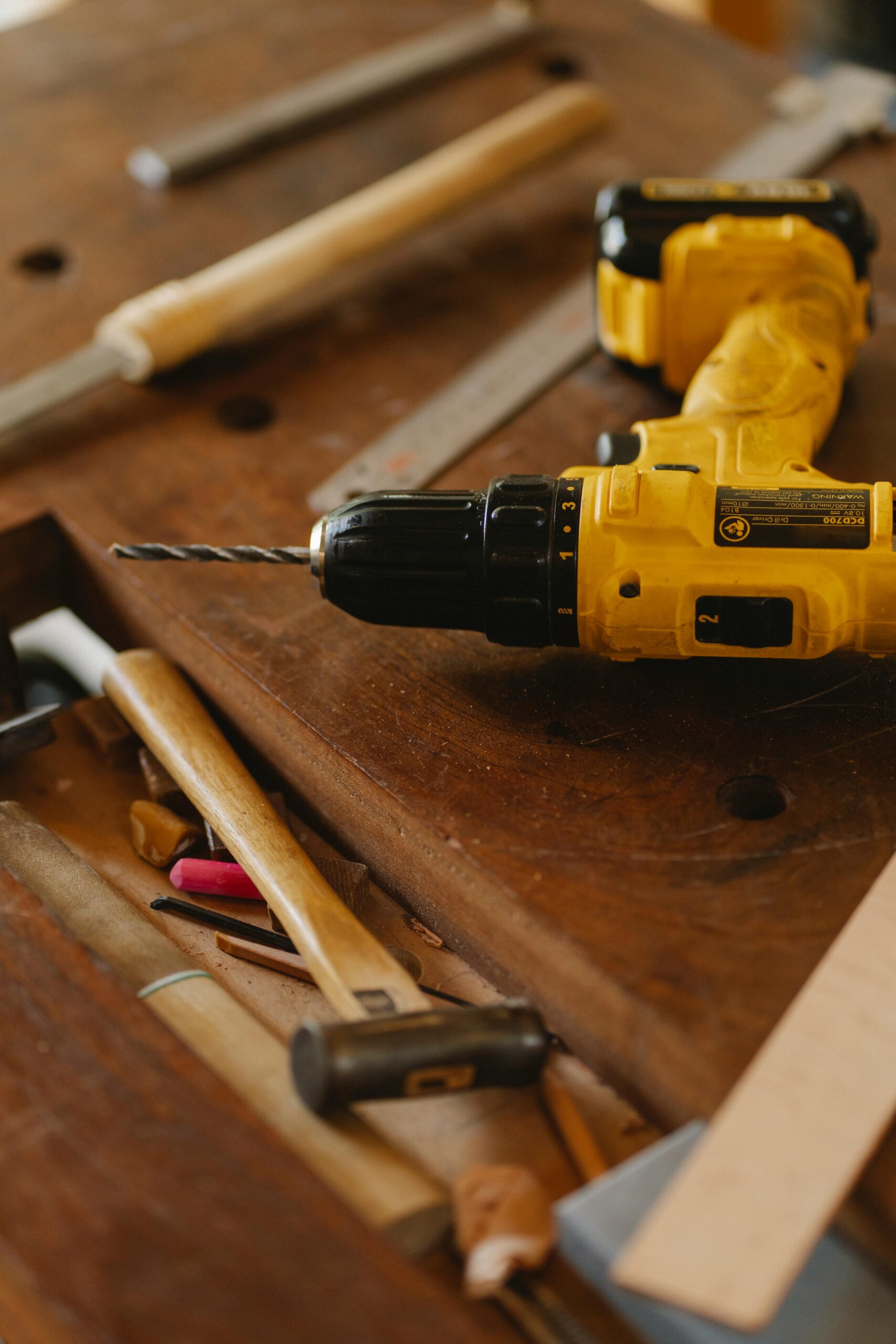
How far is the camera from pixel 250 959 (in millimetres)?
922

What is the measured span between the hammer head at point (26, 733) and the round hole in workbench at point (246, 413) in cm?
42

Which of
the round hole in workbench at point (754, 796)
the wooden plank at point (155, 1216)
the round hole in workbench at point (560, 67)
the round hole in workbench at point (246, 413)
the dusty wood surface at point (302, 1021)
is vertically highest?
the round hole in workbench at point (560, 67)

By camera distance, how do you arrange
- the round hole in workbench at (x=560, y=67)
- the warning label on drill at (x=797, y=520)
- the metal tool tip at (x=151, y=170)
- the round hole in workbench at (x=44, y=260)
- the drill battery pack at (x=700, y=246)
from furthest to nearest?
the round hole in workbench at (x=560, y=67), the metal tool tip at (x=151, y=170), the round hole in workbench at (x=44, y=260), the drill battery pack at (x=700, y=246), the warning label on drill at (x=797, y=520)

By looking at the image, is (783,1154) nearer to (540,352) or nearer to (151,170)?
(540,352)

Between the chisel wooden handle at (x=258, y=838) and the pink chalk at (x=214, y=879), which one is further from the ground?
the chisel wooden handle at (x=258, y=838)

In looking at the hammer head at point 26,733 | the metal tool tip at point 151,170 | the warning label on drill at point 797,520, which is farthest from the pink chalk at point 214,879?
the metal tool tip at point 151,170

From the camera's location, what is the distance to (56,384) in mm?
1292

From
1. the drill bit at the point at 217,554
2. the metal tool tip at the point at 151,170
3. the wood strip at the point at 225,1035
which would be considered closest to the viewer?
the wood strip at the point at 225,1035

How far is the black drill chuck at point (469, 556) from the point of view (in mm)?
898

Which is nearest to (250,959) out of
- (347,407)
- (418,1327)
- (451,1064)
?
(451,1064)

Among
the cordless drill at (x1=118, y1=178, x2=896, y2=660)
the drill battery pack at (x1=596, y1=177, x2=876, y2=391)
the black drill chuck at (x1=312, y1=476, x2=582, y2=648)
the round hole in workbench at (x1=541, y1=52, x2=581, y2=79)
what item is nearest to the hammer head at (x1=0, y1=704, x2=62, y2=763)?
the cordless drill at (x1=118, y1=178, x2=896, y2=660)

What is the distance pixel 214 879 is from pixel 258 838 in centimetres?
7

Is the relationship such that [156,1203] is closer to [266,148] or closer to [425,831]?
[425,831]

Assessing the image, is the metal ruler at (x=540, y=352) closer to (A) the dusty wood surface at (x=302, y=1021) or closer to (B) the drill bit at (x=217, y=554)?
(B) the drill bit at (x=217, y=554)
